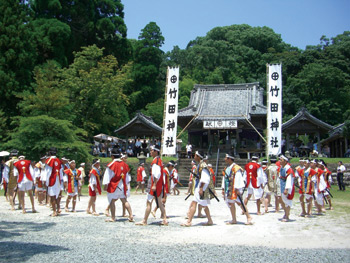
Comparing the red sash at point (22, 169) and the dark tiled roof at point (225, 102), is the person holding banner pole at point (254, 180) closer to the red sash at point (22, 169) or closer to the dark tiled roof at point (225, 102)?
the red sash at point (22, 169)

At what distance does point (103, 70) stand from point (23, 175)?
57.2 ft

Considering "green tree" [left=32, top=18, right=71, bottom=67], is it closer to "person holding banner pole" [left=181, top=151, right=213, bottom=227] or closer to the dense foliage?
the dense foliage

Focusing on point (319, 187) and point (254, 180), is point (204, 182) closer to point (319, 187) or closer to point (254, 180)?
point (254, 180)

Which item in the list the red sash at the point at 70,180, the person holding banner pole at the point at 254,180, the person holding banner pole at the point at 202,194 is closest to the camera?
the person holding banner pole at the point at 202,194

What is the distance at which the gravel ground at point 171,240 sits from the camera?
5840 millimetres

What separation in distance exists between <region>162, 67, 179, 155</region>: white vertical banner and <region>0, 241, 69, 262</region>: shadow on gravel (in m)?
17.3

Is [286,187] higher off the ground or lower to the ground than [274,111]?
lower

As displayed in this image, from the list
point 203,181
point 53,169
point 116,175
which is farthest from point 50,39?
point 203,181

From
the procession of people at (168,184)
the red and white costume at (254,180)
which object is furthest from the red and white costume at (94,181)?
the red and white costume at (254,180)

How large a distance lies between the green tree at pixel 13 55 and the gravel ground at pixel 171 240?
17.2 m

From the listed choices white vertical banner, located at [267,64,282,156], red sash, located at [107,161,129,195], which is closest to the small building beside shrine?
white vertical banner, located at [267,64,282,156]

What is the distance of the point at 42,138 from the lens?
66.2 feet

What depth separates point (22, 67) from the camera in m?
26.1

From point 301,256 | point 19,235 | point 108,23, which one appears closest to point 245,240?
point 301,256
